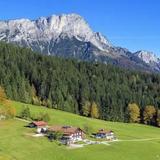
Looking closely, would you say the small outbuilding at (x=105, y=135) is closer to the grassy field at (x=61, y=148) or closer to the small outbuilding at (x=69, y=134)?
the grassy field at (x=61, y=148)

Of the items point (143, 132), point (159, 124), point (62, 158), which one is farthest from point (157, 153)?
point (159, 124)

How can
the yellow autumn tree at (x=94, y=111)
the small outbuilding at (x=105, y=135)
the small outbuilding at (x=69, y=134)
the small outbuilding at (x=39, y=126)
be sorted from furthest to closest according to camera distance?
1. the yellow autumn tree at (x=94, y=111)
2. the small outbuilding at (x=105, y=135)
3. the small outbuilding at (x=39, y=126)
4. the small outbuilding at (x=69, y=134)

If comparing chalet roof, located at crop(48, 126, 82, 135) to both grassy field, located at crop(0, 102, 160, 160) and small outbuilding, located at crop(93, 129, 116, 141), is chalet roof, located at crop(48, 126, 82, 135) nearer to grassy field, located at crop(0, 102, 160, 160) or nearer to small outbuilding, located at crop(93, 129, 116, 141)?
grassy field, located at crop(0, 102, 160, 160)

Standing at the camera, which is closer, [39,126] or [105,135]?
[39,126]

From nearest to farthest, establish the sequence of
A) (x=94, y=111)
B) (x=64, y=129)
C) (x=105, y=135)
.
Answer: (x=64, y=129), (x=105, y=135), (x=94, y=111)

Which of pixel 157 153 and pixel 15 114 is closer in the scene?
pixel 157 153

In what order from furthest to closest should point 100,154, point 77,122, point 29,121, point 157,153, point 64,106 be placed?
point 64,106, point 77,122, point 29,121, point 157,153, point 100,154

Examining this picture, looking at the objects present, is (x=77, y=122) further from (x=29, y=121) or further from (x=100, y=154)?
(x=100, y=154)

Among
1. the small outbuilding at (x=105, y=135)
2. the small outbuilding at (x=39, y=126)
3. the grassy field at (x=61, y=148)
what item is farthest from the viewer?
the small outbuilding at (x=105, y=135)

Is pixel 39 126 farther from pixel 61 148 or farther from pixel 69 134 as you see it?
pixel 61 148

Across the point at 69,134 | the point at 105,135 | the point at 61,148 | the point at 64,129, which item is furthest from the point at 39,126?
the point at 105,135

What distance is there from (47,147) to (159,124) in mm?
85026

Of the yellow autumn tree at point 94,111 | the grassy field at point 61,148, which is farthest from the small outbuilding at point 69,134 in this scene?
the yellow autumn tree at point 94,111

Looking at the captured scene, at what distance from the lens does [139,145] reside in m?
140
